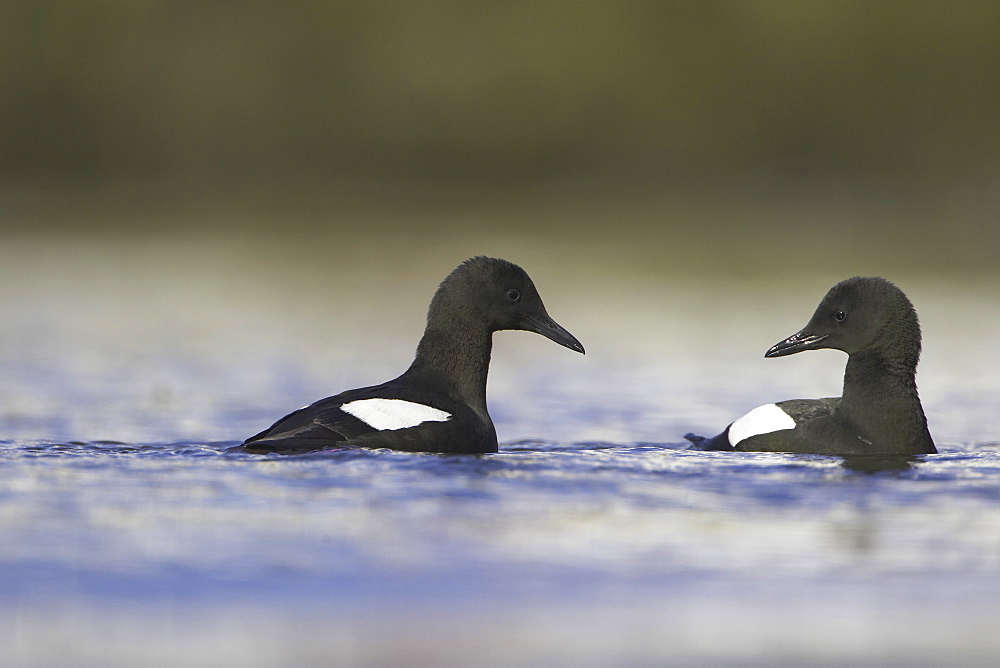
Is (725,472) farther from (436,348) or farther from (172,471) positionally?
(172,471)

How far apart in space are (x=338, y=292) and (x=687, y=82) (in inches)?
529

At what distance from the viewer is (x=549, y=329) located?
9.48 metres

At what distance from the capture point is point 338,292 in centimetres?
1861

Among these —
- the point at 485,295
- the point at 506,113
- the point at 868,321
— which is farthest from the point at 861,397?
the point at 506,113

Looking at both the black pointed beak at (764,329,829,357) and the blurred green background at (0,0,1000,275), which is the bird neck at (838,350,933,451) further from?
the blurred green background at (0,0,1000,275)

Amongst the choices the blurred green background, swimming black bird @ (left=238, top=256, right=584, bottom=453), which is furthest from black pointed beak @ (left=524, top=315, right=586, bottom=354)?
the blurred green background

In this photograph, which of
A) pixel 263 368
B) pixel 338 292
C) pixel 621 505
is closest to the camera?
pixel 621 505

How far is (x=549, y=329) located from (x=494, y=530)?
2.98 m

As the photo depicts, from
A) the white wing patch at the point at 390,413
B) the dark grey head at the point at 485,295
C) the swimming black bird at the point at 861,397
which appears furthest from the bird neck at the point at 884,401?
the white wing patch at the point at 390,413

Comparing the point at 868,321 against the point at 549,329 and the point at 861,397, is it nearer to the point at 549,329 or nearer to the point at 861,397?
the point at 861,397

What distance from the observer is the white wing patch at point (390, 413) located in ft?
27.6

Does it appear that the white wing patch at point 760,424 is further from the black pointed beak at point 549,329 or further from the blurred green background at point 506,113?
the blurred green background at point 506,113

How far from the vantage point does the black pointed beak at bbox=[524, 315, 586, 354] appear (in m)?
9.42

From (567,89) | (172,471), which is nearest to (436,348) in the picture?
(172,471)
